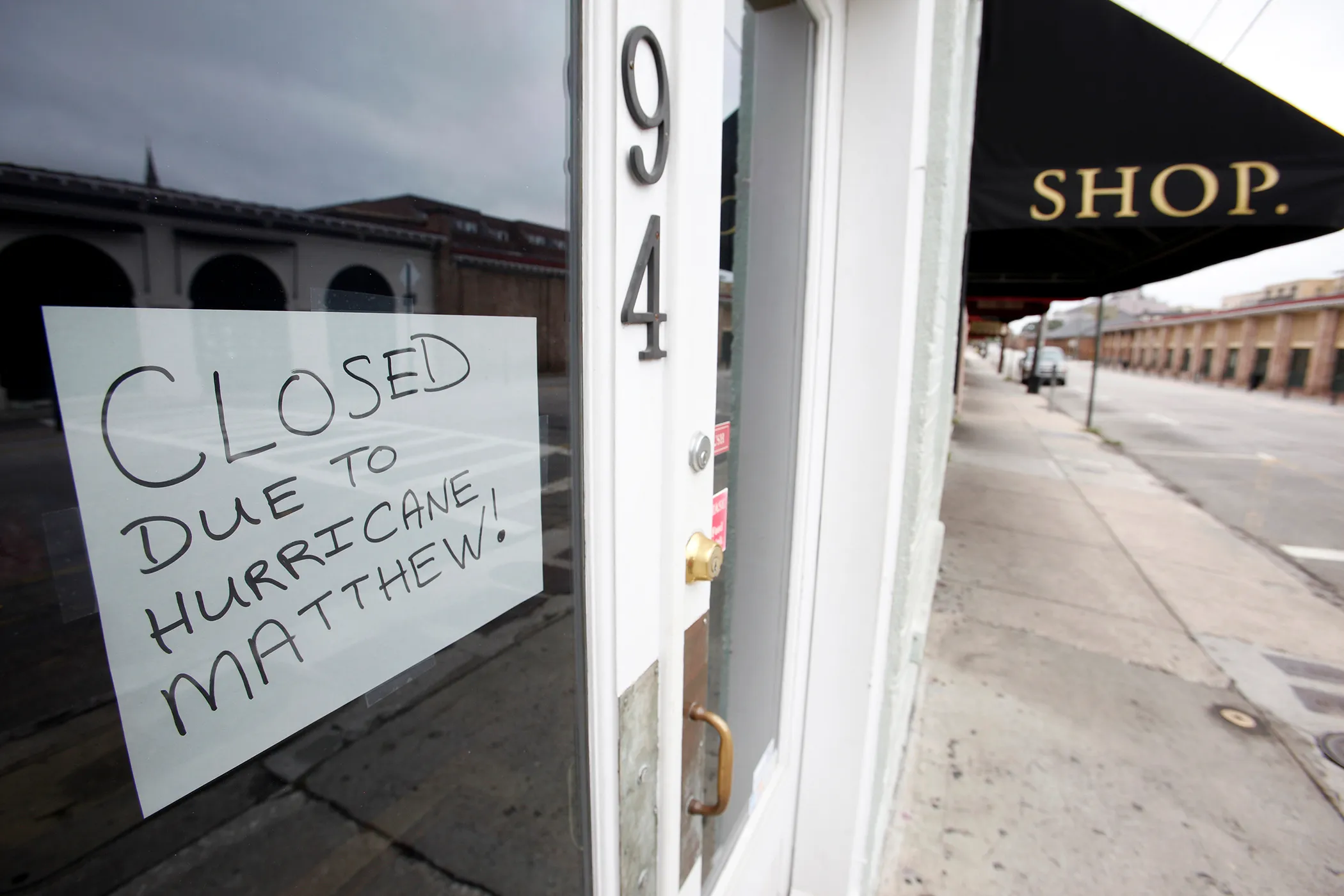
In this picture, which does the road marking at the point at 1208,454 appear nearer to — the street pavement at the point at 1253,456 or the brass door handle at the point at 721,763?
the street pavement at the point at 1253,456

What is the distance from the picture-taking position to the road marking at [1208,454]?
11.5 m

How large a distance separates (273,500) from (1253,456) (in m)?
15.9

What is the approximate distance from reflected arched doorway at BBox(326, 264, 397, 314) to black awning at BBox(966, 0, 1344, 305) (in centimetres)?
304

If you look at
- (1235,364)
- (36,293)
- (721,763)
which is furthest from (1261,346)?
(36,293)

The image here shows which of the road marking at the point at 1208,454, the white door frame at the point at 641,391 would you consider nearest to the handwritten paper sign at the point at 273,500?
the white door frame at the point at 641,391

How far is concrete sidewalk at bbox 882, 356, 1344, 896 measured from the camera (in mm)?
2307

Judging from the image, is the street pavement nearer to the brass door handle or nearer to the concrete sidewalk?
the concrete sidewalk

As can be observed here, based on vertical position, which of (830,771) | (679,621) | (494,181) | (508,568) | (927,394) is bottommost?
(830,771)

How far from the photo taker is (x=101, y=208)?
37 cm

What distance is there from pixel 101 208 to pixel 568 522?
0.50 metres

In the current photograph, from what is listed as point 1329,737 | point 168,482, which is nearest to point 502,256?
point 168,482

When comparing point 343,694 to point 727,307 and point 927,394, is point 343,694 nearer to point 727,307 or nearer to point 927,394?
point 727,307

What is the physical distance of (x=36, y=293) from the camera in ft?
1.15

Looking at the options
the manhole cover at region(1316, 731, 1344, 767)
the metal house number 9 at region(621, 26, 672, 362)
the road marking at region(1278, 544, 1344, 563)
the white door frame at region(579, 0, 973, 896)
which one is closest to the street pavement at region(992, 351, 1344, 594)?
the road marking at region(1278, 544, 1344, 563)
